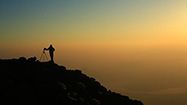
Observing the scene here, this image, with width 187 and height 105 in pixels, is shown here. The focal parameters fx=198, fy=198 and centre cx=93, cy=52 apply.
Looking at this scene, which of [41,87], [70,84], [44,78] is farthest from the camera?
[70,84]

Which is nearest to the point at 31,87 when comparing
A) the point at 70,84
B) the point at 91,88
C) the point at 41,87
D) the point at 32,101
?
the point at 41,87

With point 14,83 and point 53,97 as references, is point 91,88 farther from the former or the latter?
point 14,83

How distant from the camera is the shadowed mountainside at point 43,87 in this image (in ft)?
79.5

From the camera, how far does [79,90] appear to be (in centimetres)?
3055

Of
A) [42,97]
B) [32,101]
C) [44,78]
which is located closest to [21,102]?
[32,101]

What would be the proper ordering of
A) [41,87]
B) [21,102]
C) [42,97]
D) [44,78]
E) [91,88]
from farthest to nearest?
[91,88] → [44,78] → [41,87] → [42,97] → [21,102]

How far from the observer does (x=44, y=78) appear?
2930 cm

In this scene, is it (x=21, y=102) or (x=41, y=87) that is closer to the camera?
(x=21, y=102)

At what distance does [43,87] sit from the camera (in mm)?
26906

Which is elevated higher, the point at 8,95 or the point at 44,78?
the point at 44,78

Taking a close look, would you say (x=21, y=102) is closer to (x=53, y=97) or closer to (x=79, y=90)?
(x=53, y=97)

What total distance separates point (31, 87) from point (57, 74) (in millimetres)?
7008

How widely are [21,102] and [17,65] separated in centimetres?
1078

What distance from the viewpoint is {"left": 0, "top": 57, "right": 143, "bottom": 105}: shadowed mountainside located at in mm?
24219
